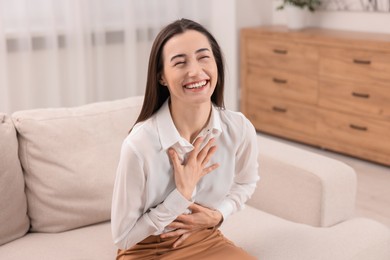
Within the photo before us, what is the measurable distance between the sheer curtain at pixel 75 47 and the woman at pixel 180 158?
8.26 ft

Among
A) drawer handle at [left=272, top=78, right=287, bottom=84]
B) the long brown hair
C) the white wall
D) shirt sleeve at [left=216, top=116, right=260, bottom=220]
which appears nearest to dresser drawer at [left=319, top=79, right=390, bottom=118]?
drawer handle at [left=272, top=78, right=287, bottom=84]

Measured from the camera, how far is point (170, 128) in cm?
158

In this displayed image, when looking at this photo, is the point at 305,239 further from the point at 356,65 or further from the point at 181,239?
the point at 356,65

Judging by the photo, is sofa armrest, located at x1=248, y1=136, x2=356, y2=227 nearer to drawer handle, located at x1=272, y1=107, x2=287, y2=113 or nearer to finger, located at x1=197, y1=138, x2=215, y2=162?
finger, located at x1=197, y1=138, x2=215, y2=162

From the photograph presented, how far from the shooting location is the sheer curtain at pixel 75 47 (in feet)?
12.9

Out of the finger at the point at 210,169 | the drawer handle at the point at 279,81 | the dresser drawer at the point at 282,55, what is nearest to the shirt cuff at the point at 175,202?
the finger at the point at 210,169

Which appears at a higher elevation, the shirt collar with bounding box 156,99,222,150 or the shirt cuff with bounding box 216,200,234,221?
the shirt collar with bounding box 156,99,222,150

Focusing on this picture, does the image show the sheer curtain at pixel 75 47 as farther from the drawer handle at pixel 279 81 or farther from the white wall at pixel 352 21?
the white wall at pixel 352 21

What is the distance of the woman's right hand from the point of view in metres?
1.55

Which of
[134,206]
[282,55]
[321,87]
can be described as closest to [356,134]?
[321,87]

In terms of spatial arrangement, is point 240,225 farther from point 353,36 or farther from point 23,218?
point 353,36

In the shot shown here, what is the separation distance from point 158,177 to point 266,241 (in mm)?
529

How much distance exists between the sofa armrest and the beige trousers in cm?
46

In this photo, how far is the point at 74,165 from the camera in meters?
1.99
